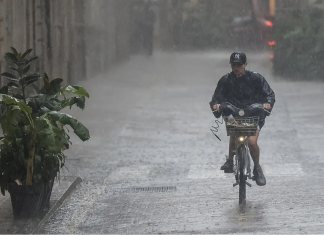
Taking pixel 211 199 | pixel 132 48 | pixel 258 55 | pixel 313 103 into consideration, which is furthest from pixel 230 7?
pixel 211 199

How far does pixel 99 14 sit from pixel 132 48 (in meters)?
1.48

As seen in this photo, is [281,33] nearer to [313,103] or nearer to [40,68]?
[313,103]

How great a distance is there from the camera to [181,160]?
1182 centimetres

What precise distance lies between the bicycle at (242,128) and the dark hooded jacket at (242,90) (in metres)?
0.22

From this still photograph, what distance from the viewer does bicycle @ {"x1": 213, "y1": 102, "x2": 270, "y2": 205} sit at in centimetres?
830

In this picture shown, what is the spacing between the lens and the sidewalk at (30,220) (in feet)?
24.6

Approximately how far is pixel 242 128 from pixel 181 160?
11.9ft

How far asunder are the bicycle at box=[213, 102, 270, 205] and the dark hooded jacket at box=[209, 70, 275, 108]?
0.22 meters

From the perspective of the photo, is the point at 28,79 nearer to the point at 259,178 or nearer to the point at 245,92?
the point at 245,92

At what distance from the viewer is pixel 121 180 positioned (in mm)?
10367

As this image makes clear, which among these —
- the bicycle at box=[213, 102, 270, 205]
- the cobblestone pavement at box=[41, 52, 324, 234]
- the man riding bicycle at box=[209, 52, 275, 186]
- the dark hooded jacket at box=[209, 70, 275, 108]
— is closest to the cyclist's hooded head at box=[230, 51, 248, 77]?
the man riding bicycle at box=[209, 52, 275, 186]

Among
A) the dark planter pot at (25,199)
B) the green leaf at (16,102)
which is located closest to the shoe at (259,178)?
the dark planter pot at (25,199)

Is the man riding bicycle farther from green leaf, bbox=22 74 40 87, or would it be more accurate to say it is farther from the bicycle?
green leaf, bbox=22 74 40 87

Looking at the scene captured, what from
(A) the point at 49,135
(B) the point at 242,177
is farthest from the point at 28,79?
(B) the point at 242,177
